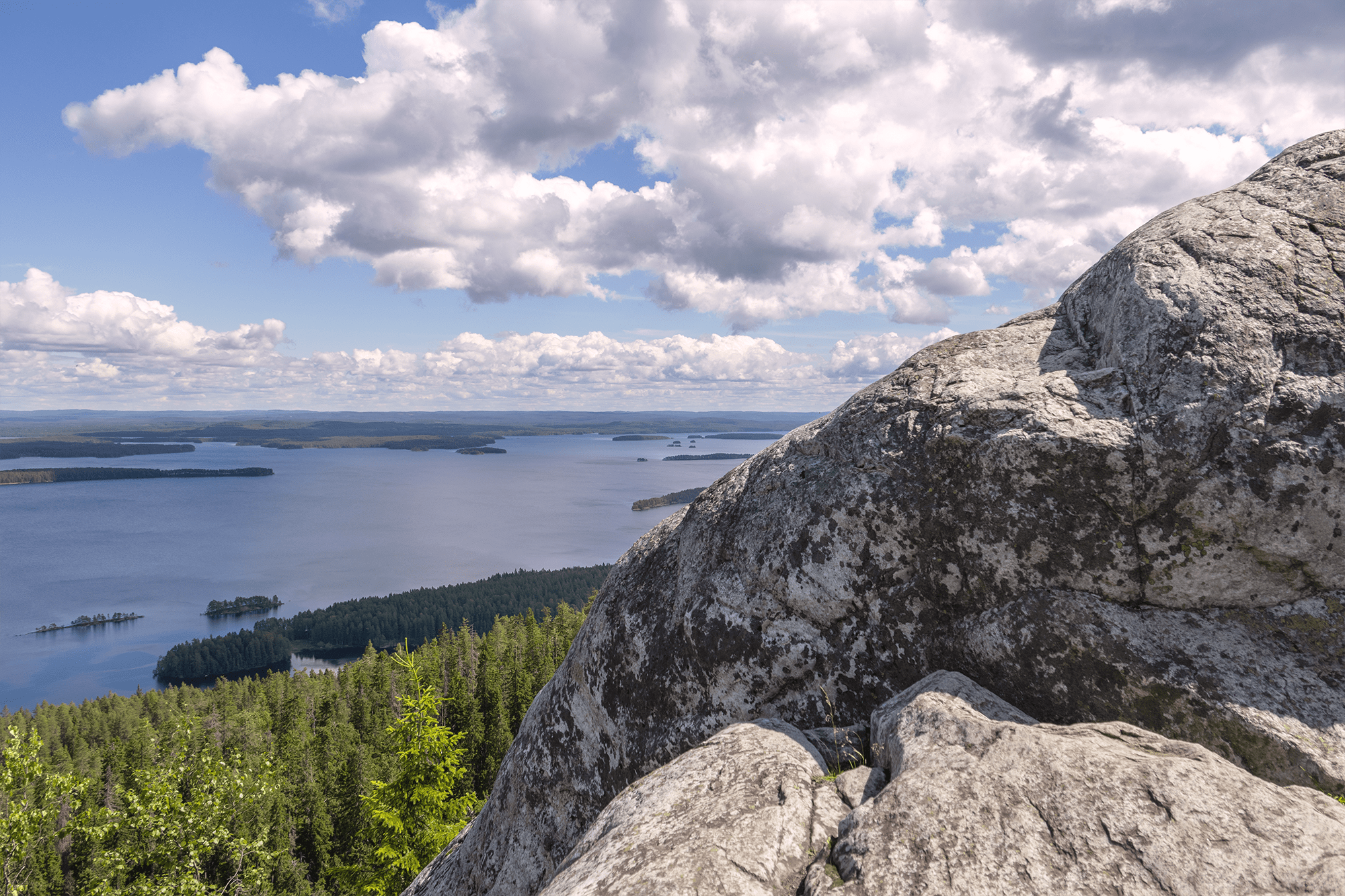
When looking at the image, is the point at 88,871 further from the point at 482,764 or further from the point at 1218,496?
the point at 1218,496

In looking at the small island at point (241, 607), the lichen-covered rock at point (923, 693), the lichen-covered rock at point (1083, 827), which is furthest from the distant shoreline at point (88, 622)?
the lichen-covered rock at point (1083, 827)

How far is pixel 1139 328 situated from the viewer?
6.44 metres

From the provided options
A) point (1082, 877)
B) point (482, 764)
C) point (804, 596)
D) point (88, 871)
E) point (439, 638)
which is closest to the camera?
point (1082, 877)

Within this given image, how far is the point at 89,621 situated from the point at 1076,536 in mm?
183299

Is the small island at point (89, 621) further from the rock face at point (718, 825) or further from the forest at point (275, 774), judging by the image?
the rock face at point (718, 825)

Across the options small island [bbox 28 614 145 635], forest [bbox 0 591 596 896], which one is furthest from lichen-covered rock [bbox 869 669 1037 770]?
small island [bbox 28 614 145 635]

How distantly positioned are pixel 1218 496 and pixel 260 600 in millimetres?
170874

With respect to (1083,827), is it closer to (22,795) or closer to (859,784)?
(859,784)

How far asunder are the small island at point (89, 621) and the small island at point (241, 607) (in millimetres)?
14246

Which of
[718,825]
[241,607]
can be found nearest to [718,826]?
[718,825]

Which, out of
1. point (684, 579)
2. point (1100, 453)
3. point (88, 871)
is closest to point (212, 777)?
point (684, 579)

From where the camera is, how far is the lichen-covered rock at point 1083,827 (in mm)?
3658

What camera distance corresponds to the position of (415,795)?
58.6 feet

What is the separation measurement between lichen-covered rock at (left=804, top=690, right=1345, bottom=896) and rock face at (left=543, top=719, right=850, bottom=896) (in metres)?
0.37
